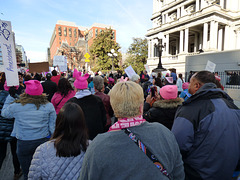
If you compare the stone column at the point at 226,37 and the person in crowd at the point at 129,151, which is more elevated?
the stone column at the point at 226,37

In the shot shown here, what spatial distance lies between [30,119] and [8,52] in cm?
240

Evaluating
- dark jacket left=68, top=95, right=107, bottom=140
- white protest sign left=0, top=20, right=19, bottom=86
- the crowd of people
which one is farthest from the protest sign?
dark jacket left=68, top=95, right=107, bottom=140

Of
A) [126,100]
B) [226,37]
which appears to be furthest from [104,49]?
[126,100]

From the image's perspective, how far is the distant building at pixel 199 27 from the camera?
1061 inches

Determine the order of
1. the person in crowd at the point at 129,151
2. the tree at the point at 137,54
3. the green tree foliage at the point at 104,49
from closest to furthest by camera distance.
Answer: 1. the person in crowd at the point at 129,151
2. the green tree foliage at the point at 104,49
3. the tree at the point at 137,54

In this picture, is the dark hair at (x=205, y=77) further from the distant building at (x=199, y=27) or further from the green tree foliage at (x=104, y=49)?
the green tree foliage at (x=104, y=49)

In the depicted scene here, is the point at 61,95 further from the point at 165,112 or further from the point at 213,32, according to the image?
the point at 213,32

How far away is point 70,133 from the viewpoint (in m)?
1.62

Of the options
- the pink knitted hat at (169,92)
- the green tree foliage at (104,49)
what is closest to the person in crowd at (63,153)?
the pink knitted hat at (169,92)

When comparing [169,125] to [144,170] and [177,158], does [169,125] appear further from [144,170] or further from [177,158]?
[144,170]

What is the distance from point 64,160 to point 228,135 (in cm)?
173

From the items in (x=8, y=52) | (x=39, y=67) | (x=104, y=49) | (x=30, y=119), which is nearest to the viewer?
(x=30, y=119)

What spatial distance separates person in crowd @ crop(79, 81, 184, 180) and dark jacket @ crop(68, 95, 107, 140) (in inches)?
65.3

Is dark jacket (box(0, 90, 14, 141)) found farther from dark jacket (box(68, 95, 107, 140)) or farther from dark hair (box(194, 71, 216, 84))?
dark hair (box(194, 71, 216, 84))
